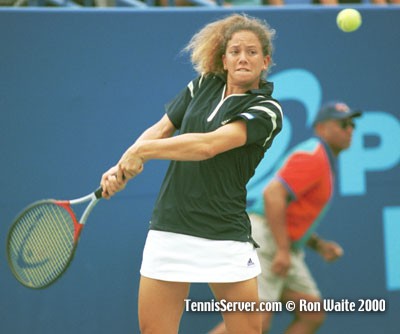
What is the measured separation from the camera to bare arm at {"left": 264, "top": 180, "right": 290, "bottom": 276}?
14.1 feet

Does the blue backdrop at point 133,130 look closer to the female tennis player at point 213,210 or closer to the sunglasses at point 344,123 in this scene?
the sunglasses at point 344,123

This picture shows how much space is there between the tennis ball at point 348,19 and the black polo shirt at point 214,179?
1.42 meters

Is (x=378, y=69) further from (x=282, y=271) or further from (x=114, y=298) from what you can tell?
(x=114, y=298)

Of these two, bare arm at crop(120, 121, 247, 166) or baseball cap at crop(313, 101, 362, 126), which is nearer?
bare arm at crop(120, 121, 247, 166)

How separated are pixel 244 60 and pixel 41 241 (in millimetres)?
1220

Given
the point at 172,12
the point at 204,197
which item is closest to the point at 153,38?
the point at 172,12

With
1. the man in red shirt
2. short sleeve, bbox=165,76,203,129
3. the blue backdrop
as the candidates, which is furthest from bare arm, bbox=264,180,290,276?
short sleeve, bbox=165,76,203,129

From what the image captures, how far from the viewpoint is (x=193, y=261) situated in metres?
3.39

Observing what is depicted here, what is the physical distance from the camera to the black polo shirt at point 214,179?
3396 millimetres

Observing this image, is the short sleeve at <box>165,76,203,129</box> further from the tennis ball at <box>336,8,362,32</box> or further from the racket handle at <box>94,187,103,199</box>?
the tennis ball at <box>336,8,362,32</box>

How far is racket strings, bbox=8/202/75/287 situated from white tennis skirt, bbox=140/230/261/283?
497 millimetres

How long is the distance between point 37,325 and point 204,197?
1676mm

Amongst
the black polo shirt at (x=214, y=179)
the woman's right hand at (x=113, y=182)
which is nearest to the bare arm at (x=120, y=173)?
the woman's right hand at (x=113, y=182)

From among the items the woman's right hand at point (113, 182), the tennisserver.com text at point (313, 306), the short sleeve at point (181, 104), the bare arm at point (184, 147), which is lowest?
the tennisserver.com text at point (313, 306)
